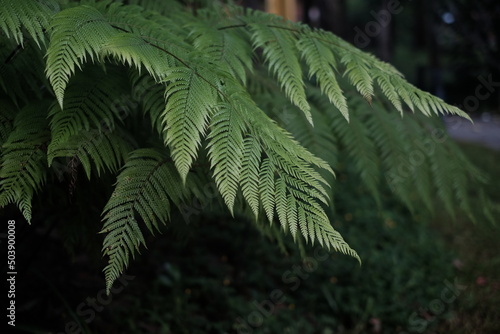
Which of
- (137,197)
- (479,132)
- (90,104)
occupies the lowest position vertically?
(479,132)

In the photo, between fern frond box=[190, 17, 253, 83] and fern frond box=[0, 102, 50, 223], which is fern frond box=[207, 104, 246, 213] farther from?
fern frond box=[0, 102, 50, 223]

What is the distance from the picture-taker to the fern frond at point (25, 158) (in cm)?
102

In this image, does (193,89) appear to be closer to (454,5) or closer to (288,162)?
(288,162)

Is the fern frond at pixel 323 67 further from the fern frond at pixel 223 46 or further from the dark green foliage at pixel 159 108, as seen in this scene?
the fern frond at pixel 223 46

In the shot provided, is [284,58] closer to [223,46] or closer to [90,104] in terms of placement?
[223,46]

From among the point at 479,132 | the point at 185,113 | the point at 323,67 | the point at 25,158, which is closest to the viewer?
the point at 185,113

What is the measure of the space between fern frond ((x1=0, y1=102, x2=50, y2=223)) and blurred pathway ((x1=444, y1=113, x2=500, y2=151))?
6.54 metres

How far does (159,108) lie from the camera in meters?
1.12

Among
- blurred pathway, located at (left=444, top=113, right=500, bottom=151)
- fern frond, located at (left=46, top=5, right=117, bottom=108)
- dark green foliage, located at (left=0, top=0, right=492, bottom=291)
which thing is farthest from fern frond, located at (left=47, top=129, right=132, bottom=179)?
blurred pathway, located at (left=444, top=113, right=500, bottom=151)

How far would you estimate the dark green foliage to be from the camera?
0.96m

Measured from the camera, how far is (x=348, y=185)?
459 cm

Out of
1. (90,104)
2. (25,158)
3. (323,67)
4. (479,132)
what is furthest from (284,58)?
(479,132)

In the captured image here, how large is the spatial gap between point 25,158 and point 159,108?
0.34 metres

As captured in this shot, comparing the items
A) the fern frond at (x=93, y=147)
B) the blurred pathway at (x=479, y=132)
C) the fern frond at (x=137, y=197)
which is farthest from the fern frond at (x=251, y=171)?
the blurred pathway at (x=479, y=132)
